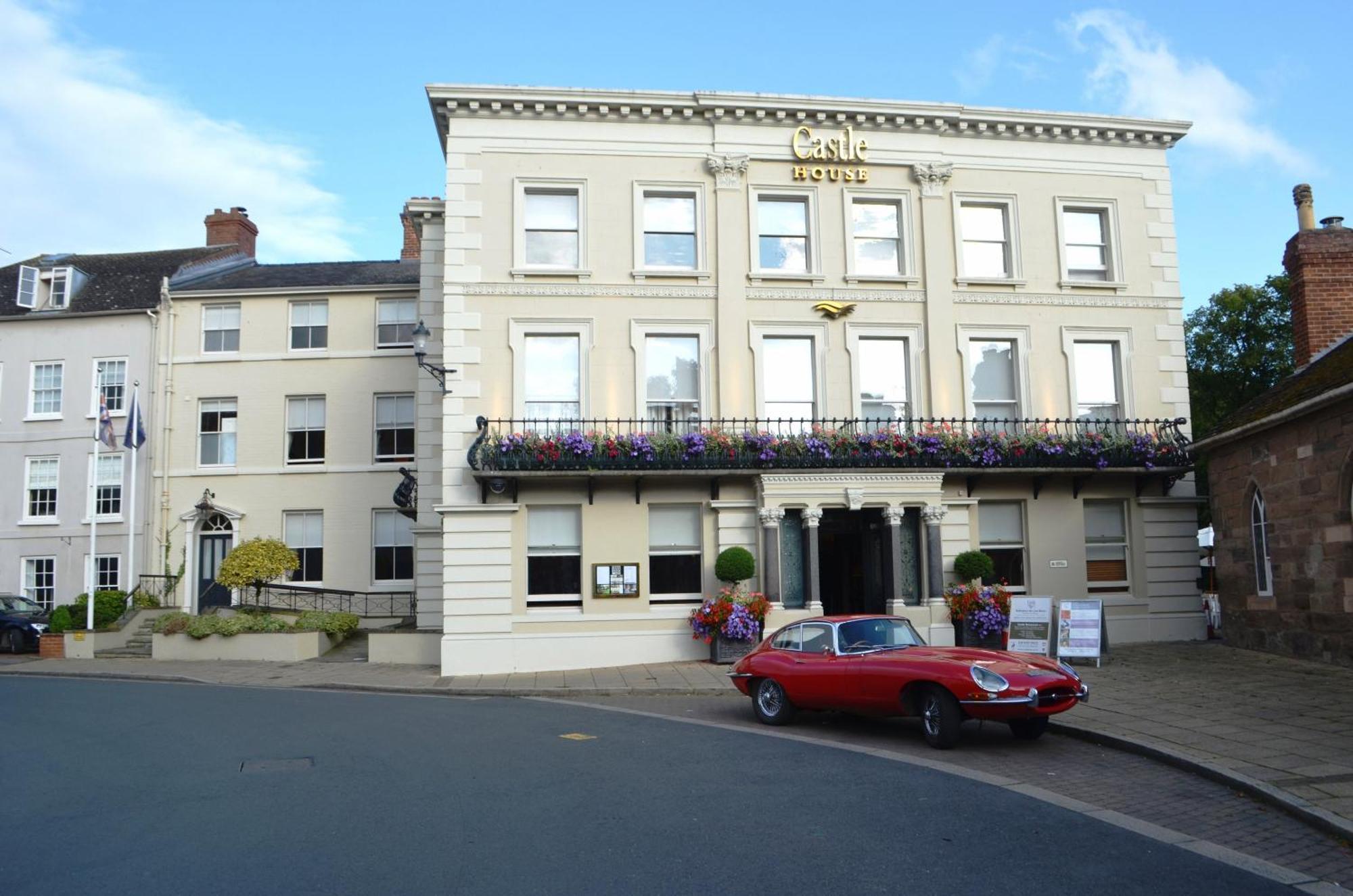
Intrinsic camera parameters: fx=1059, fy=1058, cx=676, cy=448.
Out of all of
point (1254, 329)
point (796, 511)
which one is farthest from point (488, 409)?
point (1254, 329)

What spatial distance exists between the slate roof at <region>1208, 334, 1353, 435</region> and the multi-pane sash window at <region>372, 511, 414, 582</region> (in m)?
19.7

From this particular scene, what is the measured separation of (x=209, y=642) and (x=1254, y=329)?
33598 mm

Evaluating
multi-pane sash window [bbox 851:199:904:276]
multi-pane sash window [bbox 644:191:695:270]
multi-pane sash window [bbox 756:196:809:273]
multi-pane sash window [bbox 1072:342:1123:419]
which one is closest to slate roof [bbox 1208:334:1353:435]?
multi-pane sash window [bbox 1072:342:1123:419]

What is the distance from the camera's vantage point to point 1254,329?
3603cm

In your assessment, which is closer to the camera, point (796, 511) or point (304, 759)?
point (304, 759)

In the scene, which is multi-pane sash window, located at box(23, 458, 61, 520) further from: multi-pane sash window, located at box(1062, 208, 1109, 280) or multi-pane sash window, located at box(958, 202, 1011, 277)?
multi-pane sash window, located at box(1062, 208, 1109, 280)

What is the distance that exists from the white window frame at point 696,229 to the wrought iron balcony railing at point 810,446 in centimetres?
295

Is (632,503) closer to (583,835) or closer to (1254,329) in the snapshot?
(583,835)

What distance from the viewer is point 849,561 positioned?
70.9 feet

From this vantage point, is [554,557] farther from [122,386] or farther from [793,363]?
[122,386]

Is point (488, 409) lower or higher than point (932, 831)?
higher

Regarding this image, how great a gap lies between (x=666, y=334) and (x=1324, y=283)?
1233cm

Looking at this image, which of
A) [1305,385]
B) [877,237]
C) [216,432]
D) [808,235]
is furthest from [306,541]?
[1305,385]

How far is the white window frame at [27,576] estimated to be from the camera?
98.1 ft
